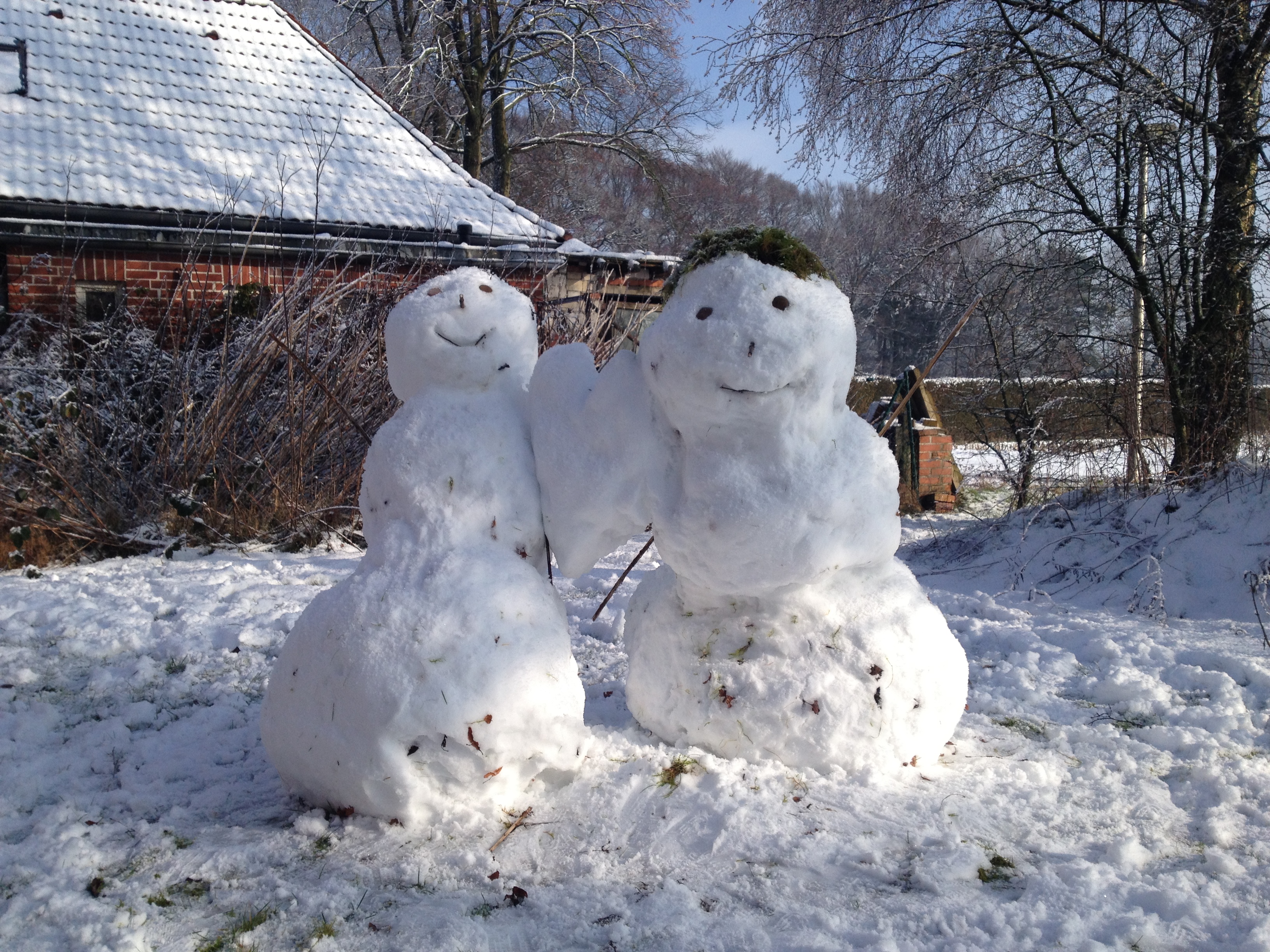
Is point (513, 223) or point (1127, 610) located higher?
point (513, 223)

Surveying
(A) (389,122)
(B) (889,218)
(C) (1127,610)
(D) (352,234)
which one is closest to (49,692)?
(C) (1127,610)

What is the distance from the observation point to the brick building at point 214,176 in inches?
296

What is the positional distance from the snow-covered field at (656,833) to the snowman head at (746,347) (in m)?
0.90

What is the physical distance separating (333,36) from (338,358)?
1733 centimetres

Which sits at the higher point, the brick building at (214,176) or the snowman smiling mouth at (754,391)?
the brick building at (214,176)

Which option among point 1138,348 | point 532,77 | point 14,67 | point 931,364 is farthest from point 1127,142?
point 532,77

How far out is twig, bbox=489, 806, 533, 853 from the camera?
1.89m

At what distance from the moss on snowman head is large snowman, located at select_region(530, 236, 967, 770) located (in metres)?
0.03

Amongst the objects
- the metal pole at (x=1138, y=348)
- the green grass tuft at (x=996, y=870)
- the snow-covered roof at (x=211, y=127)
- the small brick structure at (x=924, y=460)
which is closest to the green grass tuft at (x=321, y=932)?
the green grass tuft at (x=996, y=870)

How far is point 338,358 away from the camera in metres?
5.67

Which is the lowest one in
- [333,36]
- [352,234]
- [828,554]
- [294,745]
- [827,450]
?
[294,745]

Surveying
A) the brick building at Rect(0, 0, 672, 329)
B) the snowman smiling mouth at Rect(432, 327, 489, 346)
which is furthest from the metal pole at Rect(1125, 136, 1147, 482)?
the snowman smiling mouth at Rect(432, 327, 489, 346)

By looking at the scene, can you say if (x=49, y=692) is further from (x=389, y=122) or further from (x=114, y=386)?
(x=389, y=122)

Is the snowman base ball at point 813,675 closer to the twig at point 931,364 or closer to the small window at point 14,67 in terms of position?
the twig at point 931,364
